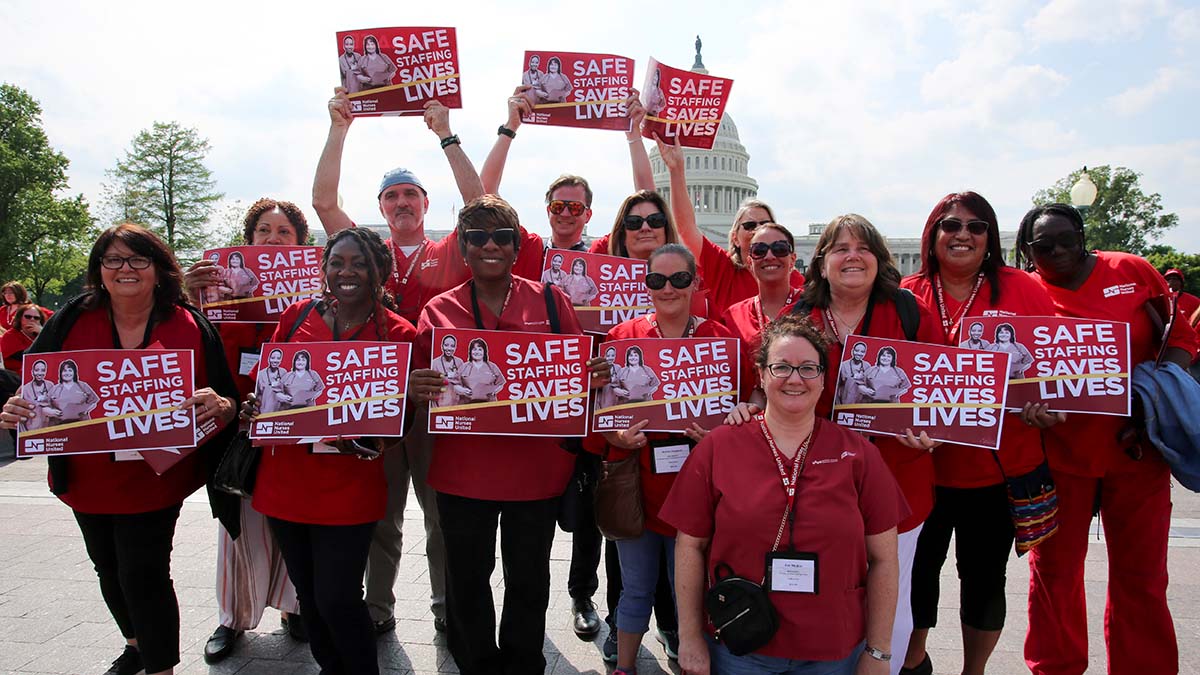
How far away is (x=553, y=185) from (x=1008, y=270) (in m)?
3.13

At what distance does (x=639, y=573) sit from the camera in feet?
12.5

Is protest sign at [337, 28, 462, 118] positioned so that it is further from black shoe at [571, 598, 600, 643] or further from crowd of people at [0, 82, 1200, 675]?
black shoe at [571, 598, 600, 643]

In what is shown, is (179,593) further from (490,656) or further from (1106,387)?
(1106,387)

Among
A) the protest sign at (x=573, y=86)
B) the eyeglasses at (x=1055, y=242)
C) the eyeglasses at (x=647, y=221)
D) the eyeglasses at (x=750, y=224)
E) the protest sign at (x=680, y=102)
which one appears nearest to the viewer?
the eyeglasses at (x=1055, y=242)

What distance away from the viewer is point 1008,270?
3791 mm

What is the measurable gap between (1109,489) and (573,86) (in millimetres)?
4509

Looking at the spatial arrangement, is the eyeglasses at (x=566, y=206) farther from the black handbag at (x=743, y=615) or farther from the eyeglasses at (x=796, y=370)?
the black handbag at (x=743, y=615)

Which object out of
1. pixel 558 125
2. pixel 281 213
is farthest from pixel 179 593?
pixel 558 125

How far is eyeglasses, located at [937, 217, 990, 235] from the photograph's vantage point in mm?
3662

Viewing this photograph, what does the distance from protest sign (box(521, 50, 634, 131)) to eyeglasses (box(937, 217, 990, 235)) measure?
291 cm

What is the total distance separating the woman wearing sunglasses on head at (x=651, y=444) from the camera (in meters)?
3.52

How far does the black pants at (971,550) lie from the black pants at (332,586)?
9.38 ft

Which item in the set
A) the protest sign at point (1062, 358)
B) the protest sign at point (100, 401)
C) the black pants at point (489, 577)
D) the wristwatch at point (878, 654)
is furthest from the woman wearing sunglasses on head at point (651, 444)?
the protest sign at point (100, 401)

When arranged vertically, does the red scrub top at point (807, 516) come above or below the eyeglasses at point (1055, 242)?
below
